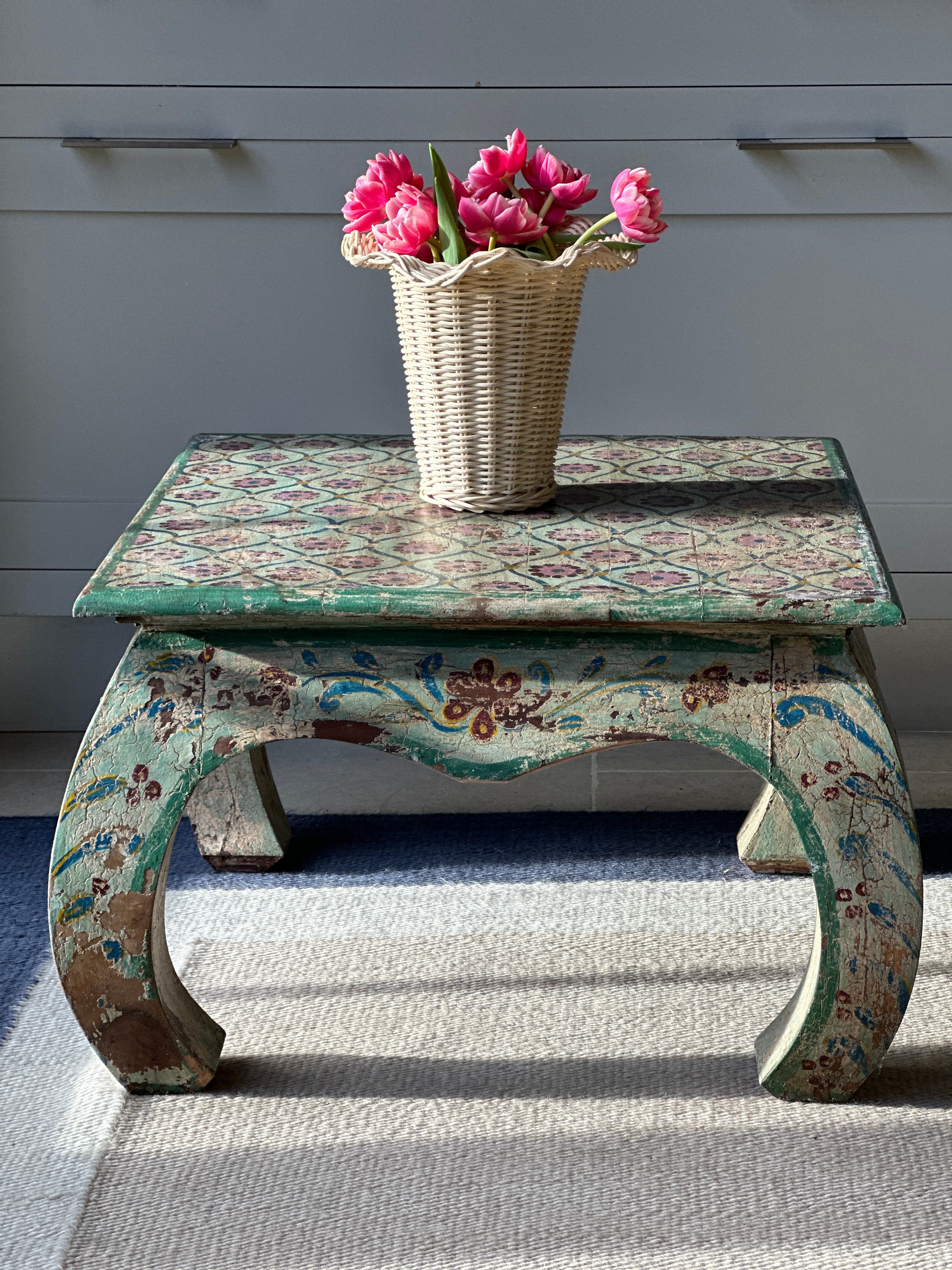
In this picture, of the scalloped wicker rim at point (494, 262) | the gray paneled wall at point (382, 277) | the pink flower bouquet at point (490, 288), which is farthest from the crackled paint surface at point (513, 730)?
the gray paneled wall at point (382, 277)

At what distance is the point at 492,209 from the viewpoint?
1042mm

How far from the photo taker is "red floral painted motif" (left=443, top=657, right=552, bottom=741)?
99cm

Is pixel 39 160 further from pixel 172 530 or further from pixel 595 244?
pixel 595 244

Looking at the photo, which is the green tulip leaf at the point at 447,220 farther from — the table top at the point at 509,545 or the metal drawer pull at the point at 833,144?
the metal drawer pull at the point at 833,144

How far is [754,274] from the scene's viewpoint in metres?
1.78

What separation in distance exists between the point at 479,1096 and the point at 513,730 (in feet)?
1.05

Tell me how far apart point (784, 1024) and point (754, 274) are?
1.08 meters

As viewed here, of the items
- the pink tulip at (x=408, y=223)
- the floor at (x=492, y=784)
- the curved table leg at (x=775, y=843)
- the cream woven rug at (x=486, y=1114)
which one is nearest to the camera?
the cream woven rug at (x=486, y=1114)

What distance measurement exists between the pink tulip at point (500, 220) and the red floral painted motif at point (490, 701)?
34 cm

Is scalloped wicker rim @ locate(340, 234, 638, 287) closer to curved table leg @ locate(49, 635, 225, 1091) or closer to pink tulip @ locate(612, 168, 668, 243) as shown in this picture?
pink tulip @ locate(612, 168, 668, 243)

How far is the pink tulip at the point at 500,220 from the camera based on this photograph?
104 centimetres

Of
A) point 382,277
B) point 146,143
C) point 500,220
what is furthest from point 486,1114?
point 146,143

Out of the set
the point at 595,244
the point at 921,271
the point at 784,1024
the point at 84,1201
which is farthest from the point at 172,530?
the point at 921,271

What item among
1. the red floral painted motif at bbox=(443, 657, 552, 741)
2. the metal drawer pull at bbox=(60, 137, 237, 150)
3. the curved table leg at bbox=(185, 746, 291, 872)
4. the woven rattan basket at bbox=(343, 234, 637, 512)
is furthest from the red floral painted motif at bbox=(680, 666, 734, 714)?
the metal drawer pull at bbox=(60, 137, 237, 150)
